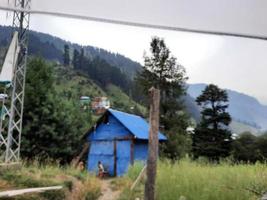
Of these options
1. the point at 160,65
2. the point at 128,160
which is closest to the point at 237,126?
the point at 160,65

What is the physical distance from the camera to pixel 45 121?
1054 centimetres

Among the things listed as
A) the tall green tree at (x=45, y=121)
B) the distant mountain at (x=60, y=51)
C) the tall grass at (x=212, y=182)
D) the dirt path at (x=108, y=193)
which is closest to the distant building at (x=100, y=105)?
the tall green tree at (x=45, y=121)

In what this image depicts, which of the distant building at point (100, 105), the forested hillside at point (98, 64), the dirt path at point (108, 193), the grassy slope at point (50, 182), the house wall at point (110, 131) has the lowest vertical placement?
the dirt path at point (108, 193)

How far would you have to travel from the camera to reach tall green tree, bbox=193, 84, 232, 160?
10.1 meters


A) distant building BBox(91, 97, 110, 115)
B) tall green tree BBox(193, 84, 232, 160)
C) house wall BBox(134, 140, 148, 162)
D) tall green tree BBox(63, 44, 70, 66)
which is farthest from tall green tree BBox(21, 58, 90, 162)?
tall green tree BBox(63, 44, 70, 66)

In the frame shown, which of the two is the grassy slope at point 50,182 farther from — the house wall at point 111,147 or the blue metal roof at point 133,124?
the blue metal roof at point 133,124

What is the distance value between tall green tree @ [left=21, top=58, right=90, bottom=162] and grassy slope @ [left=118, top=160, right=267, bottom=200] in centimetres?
484

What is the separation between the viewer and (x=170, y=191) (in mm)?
5270

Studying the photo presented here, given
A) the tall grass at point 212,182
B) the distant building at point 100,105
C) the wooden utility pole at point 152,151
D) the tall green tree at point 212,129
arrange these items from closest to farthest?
the wooden utility pole at point 152,151 < the tall grass at point 212,182 < the tall green tree at point 212,129 < the distant building at point 100,105

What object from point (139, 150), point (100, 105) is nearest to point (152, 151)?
point (139, 150)

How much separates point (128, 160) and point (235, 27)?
496cm

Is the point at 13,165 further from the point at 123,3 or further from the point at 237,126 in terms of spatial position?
the point at 237,126

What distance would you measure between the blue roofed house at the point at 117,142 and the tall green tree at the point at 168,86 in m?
1.53

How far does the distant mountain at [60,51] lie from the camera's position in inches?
452
